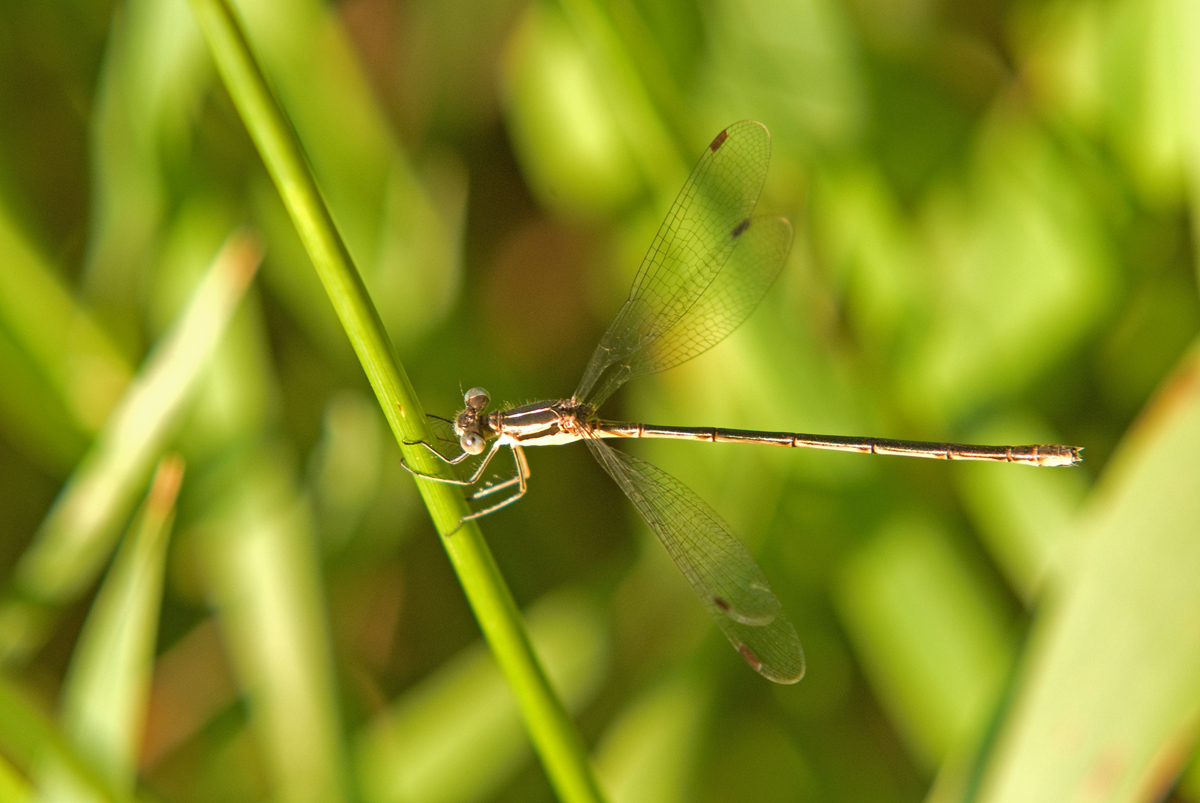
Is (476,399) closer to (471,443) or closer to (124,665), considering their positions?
(471,443)

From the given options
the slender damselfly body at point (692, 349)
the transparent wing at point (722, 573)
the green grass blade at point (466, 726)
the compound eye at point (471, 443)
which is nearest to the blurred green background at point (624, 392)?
the green grass blade at point (466, 726)

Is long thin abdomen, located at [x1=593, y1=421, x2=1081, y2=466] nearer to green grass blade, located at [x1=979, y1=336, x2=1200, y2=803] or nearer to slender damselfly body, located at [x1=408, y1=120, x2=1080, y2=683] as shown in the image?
slender damselfly body, located at [x1=408, y1=120, x2=1080, y2=683]

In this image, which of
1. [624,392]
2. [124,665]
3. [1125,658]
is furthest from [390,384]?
[624,392]

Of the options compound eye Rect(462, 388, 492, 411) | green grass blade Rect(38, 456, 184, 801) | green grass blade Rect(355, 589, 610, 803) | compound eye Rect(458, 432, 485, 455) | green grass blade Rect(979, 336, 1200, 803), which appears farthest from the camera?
compound eye Rect(462, 388, 492, 411)

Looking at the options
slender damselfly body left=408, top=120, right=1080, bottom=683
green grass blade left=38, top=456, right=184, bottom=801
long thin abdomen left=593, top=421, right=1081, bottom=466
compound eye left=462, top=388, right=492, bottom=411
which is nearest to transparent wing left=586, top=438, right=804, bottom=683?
slender damselfly body left=408, top=120, right=1080, bottom=683

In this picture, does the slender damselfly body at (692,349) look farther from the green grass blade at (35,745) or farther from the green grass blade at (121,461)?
the green grass blade at (35,745)
